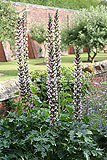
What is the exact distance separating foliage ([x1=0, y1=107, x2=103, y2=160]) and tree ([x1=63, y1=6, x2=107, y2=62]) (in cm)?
1452

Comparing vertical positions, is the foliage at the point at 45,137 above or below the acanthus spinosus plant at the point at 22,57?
below

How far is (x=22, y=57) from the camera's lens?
355 centimetres

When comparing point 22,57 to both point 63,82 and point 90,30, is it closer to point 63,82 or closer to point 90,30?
point 63,82

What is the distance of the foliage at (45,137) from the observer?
127 inches

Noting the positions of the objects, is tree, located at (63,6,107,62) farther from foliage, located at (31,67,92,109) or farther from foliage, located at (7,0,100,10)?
foliage, located at (7,0,100,10)

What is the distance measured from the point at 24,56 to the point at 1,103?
1921 mm

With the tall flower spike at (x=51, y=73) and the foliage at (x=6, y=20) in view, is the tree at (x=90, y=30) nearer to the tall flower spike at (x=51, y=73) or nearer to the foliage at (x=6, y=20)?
the foliage at (x=6, y=20)

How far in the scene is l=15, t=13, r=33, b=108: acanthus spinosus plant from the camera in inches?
137

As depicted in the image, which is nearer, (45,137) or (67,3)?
(45,137)

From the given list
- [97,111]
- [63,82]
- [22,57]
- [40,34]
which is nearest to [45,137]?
[22,57]

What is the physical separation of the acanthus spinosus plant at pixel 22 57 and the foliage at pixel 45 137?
0.30 metres

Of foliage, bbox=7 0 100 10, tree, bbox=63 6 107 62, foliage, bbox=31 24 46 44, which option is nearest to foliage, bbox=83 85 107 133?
tree, bbox=63 6 107 62

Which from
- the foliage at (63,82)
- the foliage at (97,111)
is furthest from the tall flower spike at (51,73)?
the foliage at (63,82)

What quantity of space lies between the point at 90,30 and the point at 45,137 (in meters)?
15.3
